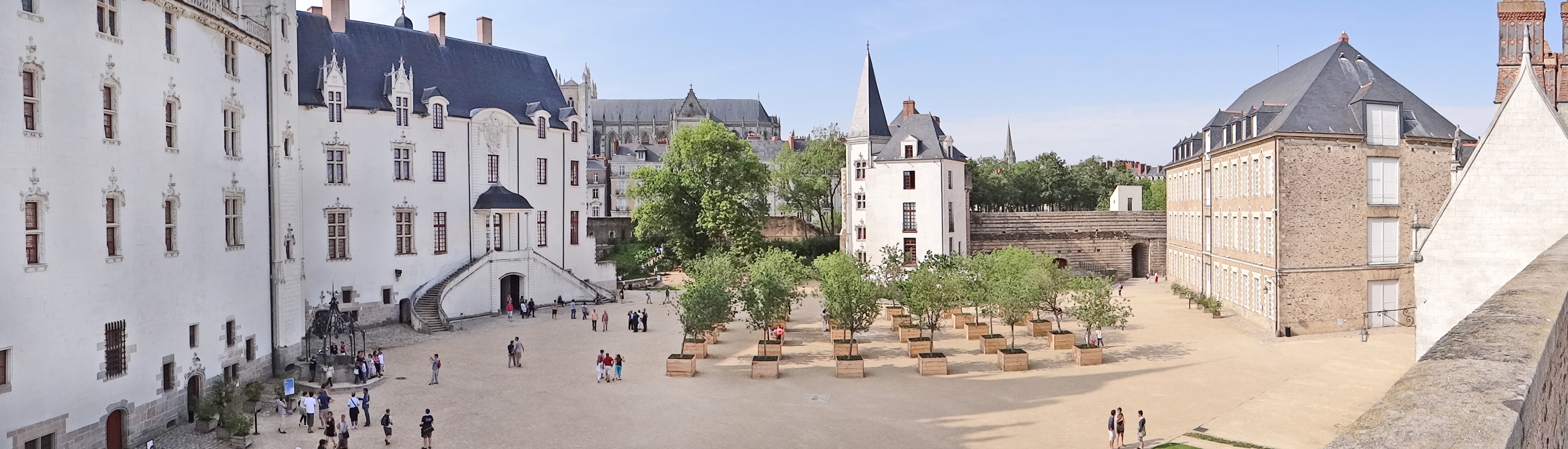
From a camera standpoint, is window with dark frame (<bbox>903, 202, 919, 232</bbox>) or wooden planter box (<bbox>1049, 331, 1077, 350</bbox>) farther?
window with dark frame (<bbox>903, 202, 919, 232</bbox>)

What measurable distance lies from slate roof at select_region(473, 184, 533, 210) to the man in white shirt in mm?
21510

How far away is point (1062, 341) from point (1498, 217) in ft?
43.8

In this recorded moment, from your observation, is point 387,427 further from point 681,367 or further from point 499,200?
point 499,200

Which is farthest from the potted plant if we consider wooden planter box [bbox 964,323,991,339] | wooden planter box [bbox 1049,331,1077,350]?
wooden planter box [bbox 1049,331,1077,350]

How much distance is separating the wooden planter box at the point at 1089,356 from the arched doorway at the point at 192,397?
23622mm

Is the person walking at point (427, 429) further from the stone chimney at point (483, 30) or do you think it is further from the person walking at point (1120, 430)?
the stone chimney at point (483, 30)

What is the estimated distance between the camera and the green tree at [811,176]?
71812 mm

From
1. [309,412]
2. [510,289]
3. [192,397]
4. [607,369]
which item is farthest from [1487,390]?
[510,289]

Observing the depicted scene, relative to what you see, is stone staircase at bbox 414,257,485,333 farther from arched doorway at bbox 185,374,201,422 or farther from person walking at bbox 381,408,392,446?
person walking at bbox 381,408,392,446

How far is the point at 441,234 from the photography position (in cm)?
4206

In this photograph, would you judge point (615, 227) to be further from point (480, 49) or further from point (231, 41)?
point (231, 41)

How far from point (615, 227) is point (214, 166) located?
45947 mm

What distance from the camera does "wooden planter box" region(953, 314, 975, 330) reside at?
122 ft

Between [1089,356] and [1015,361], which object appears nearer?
[1015,361]
